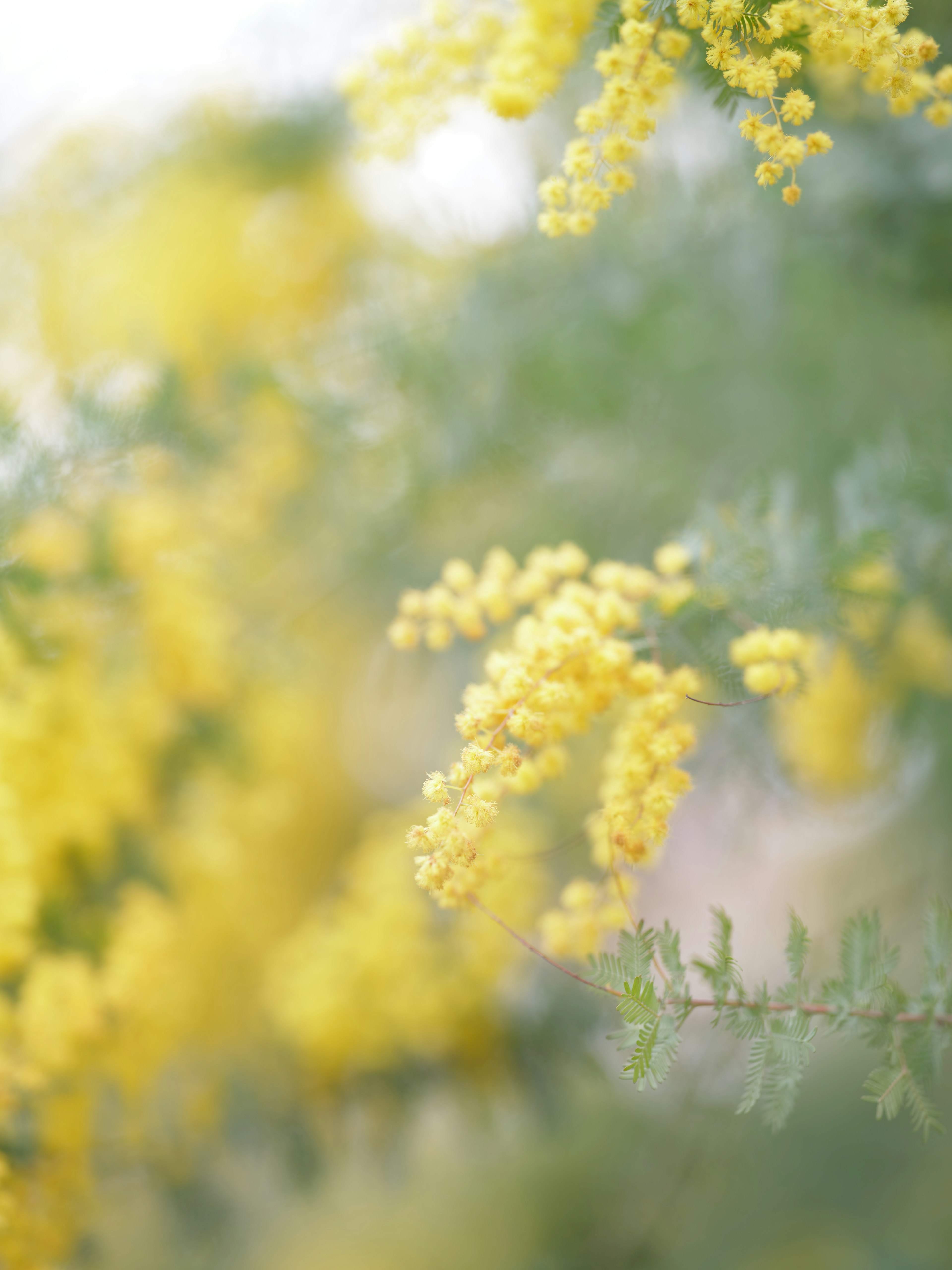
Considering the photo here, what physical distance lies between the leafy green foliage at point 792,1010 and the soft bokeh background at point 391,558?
219 millimetres

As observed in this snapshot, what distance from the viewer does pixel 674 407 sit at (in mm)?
1117

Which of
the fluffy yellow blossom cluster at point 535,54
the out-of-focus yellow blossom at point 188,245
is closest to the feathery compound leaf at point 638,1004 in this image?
the fluffy yellow blossom cluster at point 535,54

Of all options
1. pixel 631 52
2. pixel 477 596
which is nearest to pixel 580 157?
pixel 631 52

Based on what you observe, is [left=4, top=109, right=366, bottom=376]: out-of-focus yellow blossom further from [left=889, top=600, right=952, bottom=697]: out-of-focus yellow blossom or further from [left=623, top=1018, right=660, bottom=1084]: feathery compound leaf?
[left=623, top=1018, right=660, bottom=1084]: feathery compound leaf

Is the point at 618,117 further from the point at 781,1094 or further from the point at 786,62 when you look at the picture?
the point at 781,1094

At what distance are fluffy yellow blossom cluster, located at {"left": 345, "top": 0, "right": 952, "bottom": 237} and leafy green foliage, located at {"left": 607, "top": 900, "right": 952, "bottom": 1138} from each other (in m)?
0.45

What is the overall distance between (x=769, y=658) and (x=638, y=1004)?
0.80 ft

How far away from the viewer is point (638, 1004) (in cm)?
46

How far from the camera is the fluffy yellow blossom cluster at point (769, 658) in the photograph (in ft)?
1.74

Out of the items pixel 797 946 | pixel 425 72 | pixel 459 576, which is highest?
pixel 425 72

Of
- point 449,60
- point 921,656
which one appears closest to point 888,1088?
point 921,656

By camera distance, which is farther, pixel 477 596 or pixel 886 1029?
pixel 477 596

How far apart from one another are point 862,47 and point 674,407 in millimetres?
667

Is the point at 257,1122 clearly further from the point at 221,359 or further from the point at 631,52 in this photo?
the point at 631,52
